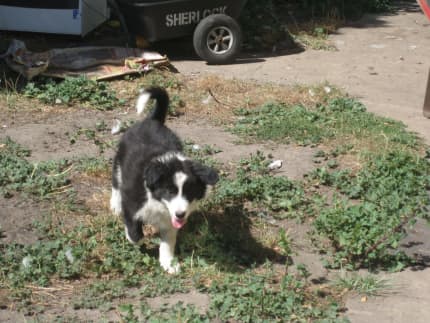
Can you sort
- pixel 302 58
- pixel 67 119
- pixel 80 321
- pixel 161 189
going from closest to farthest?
pixel 80 321 → pixel 161 189 → pixel 67 119 → pixel 302 58

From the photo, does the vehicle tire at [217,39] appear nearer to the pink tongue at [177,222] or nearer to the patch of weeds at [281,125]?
the patch of weeds at [281,125]

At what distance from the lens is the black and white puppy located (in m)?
4.59

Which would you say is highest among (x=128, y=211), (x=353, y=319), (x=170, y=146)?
(x=170, y=146)

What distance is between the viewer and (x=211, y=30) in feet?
30.3

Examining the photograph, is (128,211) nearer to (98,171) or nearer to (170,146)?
(170,146)

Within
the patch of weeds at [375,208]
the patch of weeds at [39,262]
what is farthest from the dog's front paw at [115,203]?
the patch of weeds at [375,208]

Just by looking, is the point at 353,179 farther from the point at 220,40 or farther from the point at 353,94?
the point at 220,40

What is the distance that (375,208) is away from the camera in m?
5.68

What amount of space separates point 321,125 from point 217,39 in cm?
239

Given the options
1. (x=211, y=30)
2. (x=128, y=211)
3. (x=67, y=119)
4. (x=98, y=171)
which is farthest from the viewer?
(x=211, y=30)

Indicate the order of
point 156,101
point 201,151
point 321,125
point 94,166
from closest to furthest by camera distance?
point 156,101 → point 94,166 → point 201,151 → point 321,125

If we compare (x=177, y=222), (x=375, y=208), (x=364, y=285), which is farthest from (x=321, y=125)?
(x=177, y=222)

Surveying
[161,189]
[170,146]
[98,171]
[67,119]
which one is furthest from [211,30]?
[161,189]

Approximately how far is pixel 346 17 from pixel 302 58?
2708mm
